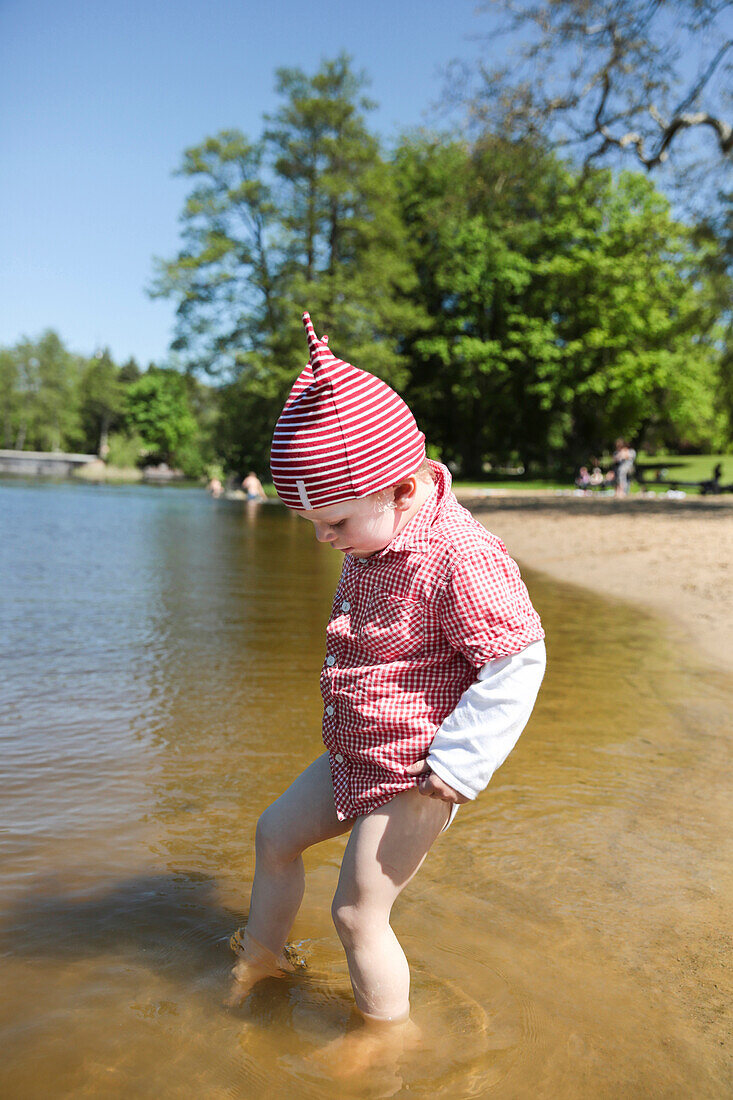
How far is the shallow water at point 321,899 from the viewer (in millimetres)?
2119

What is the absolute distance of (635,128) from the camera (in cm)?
1927

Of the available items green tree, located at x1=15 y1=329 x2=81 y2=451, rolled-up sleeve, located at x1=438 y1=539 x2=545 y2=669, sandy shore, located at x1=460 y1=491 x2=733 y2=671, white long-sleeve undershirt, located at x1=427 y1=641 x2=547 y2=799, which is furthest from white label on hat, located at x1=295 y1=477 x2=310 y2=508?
green tree, located at x1=15 y1=329 x2=81 y2=451

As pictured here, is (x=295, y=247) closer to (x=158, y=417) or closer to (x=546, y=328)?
(x=546, y=328)

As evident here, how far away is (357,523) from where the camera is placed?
201 centimetres

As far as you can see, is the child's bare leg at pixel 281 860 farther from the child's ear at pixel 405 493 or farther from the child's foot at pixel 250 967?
the child's ear at pixel 405 493

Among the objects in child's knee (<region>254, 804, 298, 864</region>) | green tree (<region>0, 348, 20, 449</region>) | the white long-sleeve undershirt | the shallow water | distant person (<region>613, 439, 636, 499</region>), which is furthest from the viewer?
green tree (<region>0, 348, 20, 449</region>)

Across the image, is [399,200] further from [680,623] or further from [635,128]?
[680,623]

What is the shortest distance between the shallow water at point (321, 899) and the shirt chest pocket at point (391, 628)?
97 centimetres

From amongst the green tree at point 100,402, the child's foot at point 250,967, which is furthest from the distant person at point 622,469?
the green tree at point 100,402

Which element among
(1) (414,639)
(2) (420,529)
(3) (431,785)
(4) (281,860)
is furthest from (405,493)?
(4) (281,860)

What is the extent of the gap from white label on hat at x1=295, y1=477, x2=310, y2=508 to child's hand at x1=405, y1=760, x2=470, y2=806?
629 mm

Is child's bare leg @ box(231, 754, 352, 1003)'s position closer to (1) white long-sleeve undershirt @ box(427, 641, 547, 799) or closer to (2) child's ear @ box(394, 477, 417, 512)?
(1) white long-sleeve undershirt @ box(427, 641, 547, 799)

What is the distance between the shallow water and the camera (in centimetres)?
212

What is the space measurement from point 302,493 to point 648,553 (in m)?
11.5
